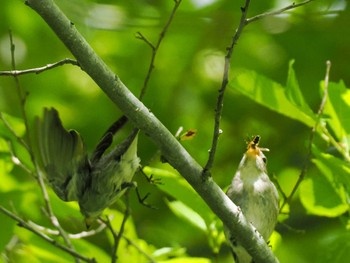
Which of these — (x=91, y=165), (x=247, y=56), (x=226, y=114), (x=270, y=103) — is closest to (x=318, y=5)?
(x=247, y=56)

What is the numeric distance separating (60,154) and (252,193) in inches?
37.2

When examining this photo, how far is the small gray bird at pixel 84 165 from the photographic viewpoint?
352cm

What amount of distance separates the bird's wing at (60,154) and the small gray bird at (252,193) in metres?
0.76

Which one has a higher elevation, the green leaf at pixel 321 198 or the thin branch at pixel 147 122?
the thin branch at pixel 147 122

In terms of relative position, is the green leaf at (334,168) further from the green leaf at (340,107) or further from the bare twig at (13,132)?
the bare twig at (13,132)

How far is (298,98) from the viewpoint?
343cm

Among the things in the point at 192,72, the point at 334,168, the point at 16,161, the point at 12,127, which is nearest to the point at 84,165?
the point at 16,161

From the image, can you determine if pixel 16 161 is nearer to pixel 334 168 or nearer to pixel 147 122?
pixel 147 122

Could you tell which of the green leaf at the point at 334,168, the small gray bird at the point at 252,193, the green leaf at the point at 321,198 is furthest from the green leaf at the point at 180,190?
the green leaf at the point at 334,168

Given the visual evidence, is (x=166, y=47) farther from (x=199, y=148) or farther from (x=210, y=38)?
(x=199, y=148)

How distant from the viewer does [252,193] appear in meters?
4.02

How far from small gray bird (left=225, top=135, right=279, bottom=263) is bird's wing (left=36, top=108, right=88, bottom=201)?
76 cm

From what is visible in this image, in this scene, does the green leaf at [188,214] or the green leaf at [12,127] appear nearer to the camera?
the green leaf at [188,214]

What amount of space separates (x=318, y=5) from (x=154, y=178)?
1858 millimetres
